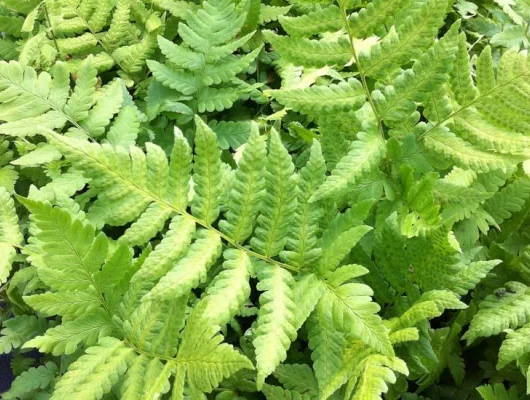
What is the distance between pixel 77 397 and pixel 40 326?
0.37 meters

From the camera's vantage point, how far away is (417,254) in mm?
848

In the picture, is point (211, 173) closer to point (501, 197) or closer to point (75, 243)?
point (75, 243)

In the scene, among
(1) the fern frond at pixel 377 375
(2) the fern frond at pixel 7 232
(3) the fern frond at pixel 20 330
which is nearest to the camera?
(1) the fern frond at pixel 377 375

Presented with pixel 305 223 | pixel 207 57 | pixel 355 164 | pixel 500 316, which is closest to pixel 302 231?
pixel 305 223

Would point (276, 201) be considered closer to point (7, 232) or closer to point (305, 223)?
point (305, 223)

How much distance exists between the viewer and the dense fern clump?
757 mm

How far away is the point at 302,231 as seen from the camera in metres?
0.84

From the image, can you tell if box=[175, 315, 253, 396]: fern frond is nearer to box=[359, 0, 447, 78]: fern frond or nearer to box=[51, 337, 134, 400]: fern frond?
box=[51, 337, 134, 400]: fern frond

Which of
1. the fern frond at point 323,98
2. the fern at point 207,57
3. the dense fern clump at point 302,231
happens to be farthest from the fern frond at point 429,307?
the fern at point 207,57

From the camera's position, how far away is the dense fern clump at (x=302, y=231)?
0.76m

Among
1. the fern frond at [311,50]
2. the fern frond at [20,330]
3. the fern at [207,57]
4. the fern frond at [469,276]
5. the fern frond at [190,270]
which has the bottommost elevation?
the fern frond at [20,330]

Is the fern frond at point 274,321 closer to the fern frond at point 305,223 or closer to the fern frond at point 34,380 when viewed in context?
the fern frond at point 305,223

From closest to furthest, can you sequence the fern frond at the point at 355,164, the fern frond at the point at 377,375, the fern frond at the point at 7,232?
1. the fern frond at the point at 377,375
2. the fern frond at the point at 355,164
3. the fern frond at the point at 7,232

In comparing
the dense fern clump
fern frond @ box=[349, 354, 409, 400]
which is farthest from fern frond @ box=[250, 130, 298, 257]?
fern frond @ box=[349, 354, 409, 400]
